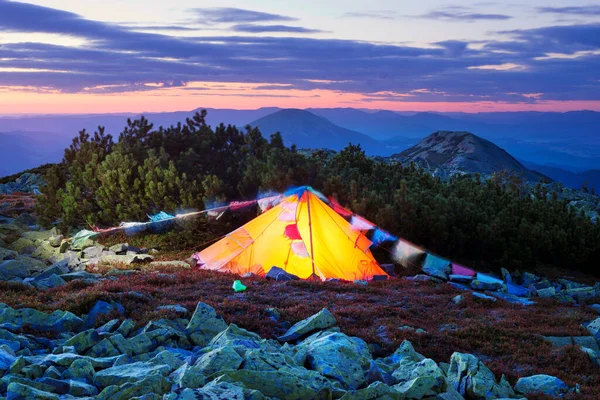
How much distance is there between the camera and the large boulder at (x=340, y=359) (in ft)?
24.6

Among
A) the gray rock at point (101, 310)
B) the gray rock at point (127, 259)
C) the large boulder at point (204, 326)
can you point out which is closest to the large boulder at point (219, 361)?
the large boulder at point (204, 326)

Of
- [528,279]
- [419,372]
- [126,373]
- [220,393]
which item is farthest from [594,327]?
[126,373]

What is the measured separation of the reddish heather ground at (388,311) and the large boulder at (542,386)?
0.31 meters

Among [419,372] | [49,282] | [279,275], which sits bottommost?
[279,275]

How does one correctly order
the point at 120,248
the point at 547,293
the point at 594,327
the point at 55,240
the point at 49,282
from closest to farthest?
1. the point at 594,327
2. the point at 49,282
3. the point at 547,293
4. the point at 120,248
5. the point at 55,240

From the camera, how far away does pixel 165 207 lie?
21.2 meters

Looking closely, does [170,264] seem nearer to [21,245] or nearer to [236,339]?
[21,245]

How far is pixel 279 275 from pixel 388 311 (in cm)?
437

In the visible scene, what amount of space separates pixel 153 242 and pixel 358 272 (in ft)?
26.2

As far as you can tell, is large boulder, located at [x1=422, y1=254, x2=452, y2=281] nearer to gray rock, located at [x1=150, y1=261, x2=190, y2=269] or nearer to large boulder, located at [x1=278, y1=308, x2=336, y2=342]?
gray rock, located at [x1=150, y1=261, x2=190, y2=269]

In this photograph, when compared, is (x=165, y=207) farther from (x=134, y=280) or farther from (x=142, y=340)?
(x=142, y=340)

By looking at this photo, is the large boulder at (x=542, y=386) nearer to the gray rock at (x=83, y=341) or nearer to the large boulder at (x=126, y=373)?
the large boulder at (x=126, y=373)

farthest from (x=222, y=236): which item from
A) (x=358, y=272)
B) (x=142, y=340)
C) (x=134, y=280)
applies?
(x=142, y=340)

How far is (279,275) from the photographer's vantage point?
52.9 feet
